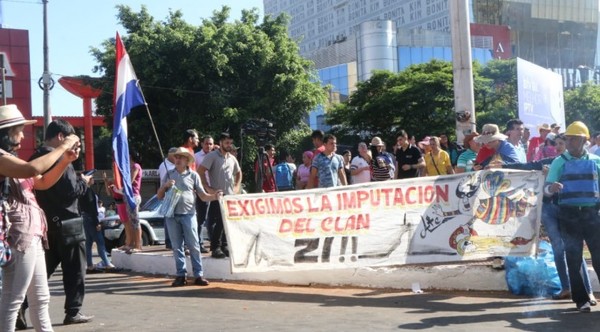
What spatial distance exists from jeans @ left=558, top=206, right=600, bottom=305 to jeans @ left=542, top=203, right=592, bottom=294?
0.17 m

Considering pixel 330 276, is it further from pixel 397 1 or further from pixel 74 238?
pixel 397 1

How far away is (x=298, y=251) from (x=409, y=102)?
4349 centimetres

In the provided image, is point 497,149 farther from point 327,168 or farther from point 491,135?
point 327,168

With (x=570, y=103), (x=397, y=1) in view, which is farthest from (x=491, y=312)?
(x=397, y=1)

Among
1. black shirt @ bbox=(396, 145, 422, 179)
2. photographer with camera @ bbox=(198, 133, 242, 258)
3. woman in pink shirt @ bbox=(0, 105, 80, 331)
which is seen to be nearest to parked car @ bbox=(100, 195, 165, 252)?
black shirt @ bbox=(396, 145, 422, 179)

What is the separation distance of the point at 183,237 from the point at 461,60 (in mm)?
5019

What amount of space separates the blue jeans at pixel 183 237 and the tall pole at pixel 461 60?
4304 mm

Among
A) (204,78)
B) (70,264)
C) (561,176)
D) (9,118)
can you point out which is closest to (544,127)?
(561,176)

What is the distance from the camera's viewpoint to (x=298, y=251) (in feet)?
29.5

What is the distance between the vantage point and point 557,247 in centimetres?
746

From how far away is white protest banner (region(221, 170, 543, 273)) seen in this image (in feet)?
27.1

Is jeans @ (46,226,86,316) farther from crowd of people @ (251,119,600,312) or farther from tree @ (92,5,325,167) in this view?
tree @ (92,5,325,167)

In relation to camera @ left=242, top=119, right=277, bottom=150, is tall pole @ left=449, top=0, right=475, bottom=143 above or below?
above

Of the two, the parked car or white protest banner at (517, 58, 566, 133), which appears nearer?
white protest banner at (517, 58, 566, 133)
